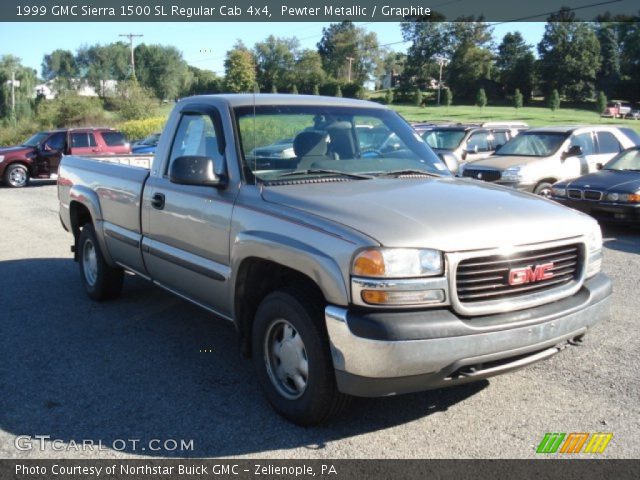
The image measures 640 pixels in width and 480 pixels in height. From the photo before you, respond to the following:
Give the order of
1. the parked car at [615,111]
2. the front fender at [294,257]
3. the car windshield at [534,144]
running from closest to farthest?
the front fender at [294,257], the car windshield at [534,144], the parked car at [615,111]

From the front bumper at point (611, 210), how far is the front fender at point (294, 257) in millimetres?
7983

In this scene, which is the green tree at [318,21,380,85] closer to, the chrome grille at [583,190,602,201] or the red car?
the red car

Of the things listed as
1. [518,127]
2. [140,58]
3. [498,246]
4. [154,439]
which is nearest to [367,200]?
[498,246]

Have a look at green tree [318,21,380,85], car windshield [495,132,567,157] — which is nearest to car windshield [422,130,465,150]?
car windshield [495,132,567,157]

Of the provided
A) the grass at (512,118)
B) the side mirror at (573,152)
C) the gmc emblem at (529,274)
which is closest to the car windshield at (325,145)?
the gmc emblem at (529,274)

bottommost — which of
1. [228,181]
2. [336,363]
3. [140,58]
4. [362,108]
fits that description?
[336,363]

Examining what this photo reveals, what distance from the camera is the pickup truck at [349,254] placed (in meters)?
3.25

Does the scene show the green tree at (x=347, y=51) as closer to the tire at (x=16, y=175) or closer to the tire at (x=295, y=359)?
the tire at (x=16, y=175)

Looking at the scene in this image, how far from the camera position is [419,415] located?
12.8 feet

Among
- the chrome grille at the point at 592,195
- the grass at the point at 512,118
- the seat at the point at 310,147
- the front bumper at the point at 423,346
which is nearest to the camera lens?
the front bumper at the point at 423,346

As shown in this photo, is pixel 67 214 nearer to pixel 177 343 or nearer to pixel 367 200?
pixel 177 343

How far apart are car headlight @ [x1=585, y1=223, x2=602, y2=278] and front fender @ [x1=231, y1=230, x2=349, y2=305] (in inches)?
65.0

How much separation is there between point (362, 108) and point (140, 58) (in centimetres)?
8592

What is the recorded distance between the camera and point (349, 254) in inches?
128
